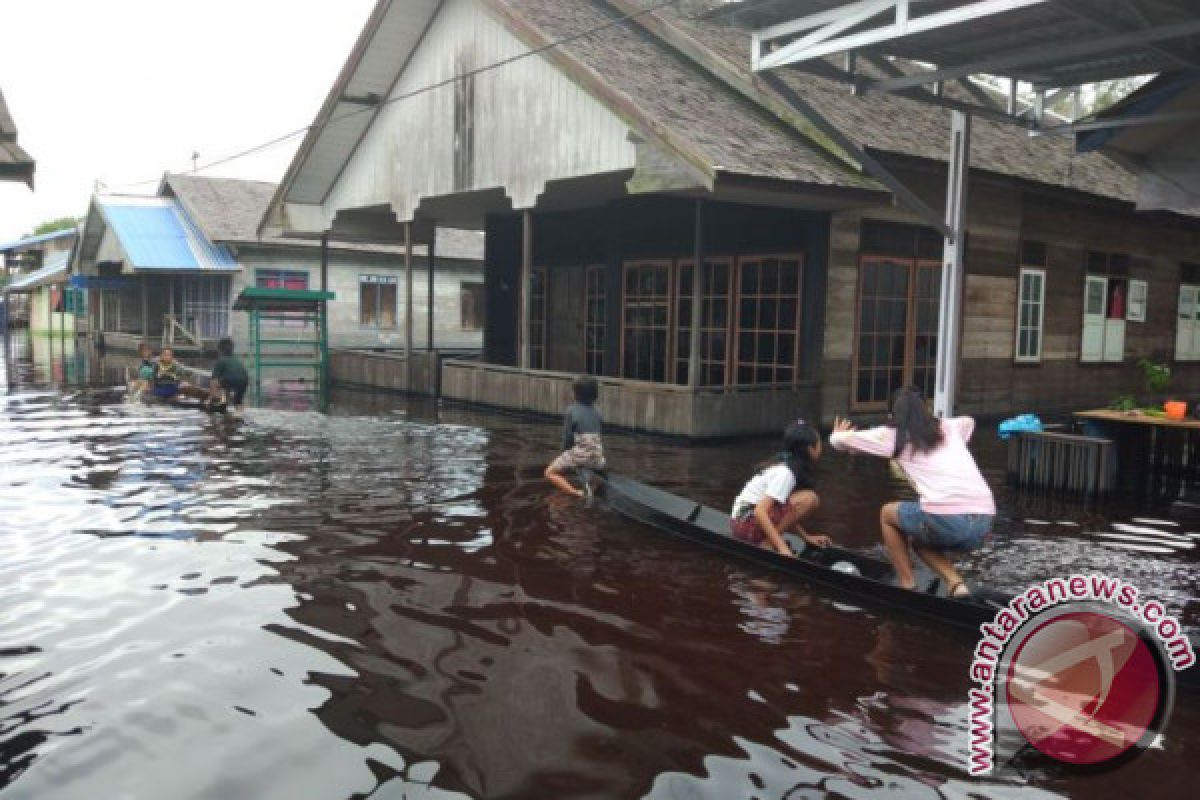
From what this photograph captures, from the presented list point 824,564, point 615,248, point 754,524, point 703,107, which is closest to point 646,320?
point 615,248

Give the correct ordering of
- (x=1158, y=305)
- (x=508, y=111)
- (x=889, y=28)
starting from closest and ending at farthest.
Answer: (x=889, y=28)
(x=508, y=111)
(x=1158, y=305)

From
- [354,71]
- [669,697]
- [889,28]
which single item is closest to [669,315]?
[354,71]

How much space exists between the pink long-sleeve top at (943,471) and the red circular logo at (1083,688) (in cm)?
90

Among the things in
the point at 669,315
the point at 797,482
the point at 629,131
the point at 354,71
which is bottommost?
the point at 797,482

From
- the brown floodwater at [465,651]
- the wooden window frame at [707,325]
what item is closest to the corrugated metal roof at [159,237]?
the wooden window frame at [707,325]

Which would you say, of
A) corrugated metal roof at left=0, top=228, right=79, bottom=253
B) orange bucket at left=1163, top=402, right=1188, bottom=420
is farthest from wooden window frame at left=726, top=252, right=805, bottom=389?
corrugated metal roof at left=0, top=228, right=79, bottom=253

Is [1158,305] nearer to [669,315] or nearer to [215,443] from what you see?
[669,315]

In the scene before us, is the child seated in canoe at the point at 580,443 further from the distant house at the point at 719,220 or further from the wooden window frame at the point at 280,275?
the wooden window frame at the point at 280,275

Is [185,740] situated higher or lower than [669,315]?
lower

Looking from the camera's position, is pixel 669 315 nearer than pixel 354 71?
Yes

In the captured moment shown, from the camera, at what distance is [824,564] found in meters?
7.01

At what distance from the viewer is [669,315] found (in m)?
17.8

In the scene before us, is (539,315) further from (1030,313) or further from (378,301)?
(378,301)

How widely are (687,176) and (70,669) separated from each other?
9.48 m
